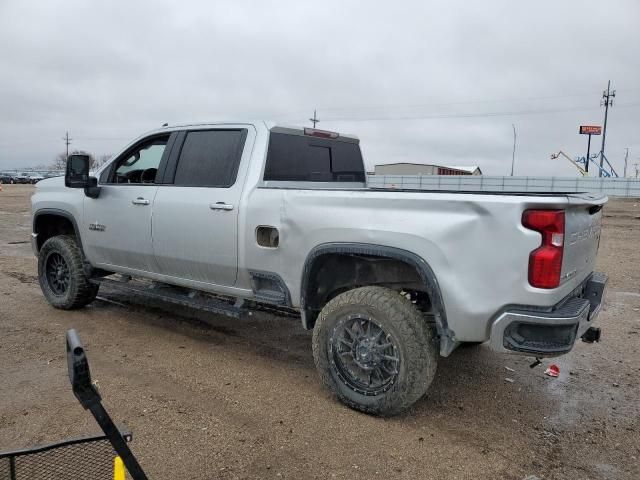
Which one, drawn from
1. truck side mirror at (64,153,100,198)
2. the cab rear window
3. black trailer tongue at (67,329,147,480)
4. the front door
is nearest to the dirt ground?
the front door

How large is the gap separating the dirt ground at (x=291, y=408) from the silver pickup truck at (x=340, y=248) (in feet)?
1.35

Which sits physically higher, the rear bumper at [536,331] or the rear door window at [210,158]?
the rear door window at [210,158]

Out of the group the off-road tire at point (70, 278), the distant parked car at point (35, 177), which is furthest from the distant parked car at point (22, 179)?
the off-road tire at point (70, 278)

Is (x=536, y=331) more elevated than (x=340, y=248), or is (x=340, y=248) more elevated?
(x=340, y=248)

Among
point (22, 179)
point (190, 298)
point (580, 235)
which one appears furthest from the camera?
point (22, 179)

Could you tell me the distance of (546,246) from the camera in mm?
2963

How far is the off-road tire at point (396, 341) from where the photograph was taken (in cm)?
335

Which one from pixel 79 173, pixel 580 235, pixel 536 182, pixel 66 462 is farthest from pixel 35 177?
pixel 580 235

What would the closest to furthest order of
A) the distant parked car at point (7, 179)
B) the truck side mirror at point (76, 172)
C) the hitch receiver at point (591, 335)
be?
the hitch receiver at point (591, 335)
the truck side mirror at point (76, 172)
the distant parked car at point (7, 179)

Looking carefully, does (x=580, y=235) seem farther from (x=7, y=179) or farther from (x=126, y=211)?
(x=7, y=179)

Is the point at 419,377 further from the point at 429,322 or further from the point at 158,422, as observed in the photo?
the point at 158,422

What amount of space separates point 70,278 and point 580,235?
16.6ft

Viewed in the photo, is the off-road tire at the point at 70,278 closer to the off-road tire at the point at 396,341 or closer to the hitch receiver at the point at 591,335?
the off-road tire at the point at 396,341

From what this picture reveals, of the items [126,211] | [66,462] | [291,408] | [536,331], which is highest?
[126,211]
